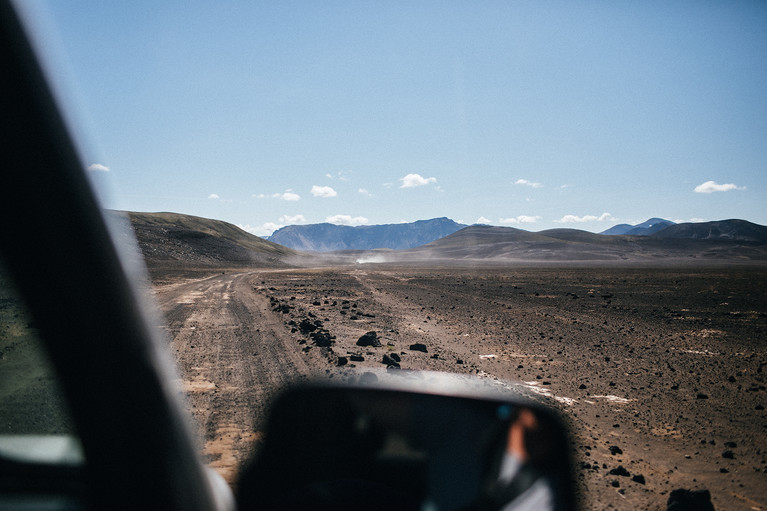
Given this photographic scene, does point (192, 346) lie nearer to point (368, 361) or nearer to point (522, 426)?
point (368, 361)

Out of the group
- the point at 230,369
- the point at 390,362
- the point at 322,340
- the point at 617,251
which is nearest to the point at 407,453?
the point at 390,362

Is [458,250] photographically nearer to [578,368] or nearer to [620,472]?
[578,368]

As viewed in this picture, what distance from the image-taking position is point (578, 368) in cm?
880

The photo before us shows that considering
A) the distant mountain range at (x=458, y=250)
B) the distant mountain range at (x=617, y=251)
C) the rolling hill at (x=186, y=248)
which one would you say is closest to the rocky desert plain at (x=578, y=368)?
the distant mountain range at (x=458, y=250)

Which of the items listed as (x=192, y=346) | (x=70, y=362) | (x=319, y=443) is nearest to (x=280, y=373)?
(x=192, y=346)

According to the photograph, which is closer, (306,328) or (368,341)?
(368,341)

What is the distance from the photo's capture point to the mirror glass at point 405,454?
1883 millimetres

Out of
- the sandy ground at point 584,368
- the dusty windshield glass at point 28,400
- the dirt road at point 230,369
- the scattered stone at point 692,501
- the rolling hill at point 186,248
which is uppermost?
the rolling hill at point 186,248

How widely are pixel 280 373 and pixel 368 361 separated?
193cm

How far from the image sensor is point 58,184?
1067mm

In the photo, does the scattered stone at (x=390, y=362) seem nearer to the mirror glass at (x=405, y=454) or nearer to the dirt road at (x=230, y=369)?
the dirt road at (x=230, y=369)

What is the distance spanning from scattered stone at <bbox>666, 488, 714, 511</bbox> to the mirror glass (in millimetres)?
1705

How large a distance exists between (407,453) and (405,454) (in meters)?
0.01

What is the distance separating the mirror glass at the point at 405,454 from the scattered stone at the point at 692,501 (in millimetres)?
1705
